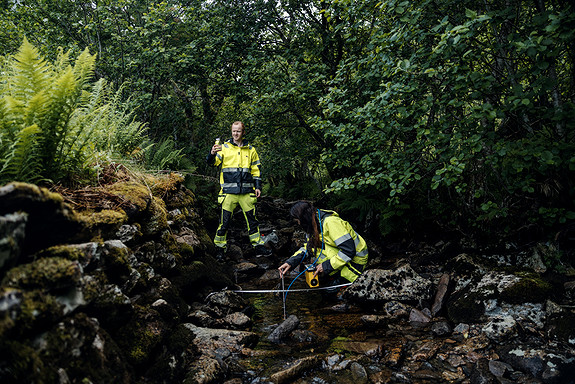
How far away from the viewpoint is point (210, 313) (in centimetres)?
490

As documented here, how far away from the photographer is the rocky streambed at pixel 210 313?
202 cm

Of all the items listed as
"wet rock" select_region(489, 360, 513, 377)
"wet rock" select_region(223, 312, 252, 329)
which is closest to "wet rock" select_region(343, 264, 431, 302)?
"wet rock" select_region(489, 360, 513, 377)

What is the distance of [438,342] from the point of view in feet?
13.3

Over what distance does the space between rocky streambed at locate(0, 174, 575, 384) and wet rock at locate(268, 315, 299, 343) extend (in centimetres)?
1

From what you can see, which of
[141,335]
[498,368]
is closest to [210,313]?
[141,335]

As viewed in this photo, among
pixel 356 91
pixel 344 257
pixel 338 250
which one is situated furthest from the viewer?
pixel 356 91

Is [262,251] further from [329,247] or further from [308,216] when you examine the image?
[308,216]

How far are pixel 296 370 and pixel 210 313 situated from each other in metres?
1.90

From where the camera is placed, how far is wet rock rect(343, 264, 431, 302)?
526 cm

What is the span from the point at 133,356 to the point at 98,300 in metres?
0.60

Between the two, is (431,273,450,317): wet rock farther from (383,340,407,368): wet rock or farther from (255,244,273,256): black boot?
(255,244,273,256): black boot

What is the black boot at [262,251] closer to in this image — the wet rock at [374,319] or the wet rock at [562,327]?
the wet rock at [374,319]

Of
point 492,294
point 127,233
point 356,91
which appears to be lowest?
point 492,294

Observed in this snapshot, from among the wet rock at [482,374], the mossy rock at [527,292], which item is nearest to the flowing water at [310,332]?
the wet rock at [482,374]
